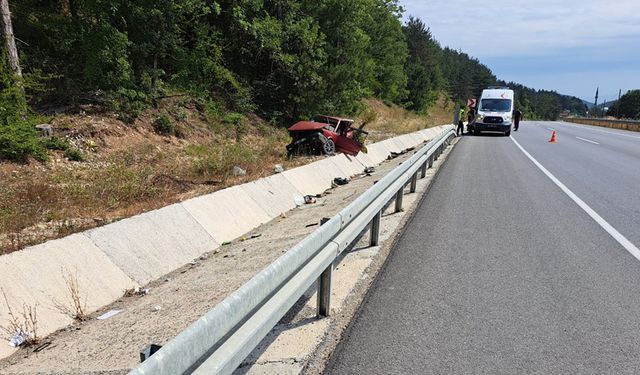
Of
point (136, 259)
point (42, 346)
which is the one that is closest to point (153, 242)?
point (136, 259)

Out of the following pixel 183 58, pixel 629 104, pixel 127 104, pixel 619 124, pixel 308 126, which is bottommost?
pixel 619 124

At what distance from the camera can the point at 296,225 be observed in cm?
756

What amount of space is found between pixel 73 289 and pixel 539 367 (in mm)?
4129

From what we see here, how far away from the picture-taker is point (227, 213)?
7461mm

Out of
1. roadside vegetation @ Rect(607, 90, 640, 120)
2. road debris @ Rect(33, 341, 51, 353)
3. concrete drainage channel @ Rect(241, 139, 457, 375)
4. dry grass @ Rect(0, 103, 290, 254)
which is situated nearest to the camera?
concrete drainage channel @ Rect(241, 139, 457, 375)

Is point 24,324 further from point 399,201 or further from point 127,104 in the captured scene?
point 127,104

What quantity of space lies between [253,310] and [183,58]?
1754cm

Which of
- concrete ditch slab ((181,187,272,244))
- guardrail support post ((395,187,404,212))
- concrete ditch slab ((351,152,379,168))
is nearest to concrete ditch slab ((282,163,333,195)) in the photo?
concrete ditch slab ((181,187,272,244))

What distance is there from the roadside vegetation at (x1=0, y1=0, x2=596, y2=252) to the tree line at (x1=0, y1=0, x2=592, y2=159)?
0.16 feet

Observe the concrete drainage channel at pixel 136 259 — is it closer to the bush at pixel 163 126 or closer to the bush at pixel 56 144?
the bush at pixel 56 144

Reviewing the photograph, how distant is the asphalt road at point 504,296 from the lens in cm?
327

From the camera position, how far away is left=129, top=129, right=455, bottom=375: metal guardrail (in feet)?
6.41

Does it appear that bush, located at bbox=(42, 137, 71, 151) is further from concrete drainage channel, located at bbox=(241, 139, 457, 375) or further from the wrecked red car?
concrete drainage channel, located at bbox=(241, 139, 457, 375)

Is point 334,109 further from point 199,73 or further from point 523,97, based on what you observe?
point 523,97
